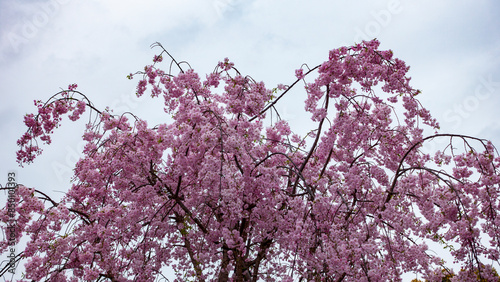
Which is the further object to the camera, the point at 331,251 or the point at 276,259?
the point at 276,259

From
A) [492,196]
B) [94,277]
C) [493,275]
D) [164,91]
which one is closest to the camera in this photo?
[493,275]

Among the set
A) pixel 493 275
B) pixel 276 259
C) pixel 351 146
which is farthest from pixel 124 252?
pixel 493 275

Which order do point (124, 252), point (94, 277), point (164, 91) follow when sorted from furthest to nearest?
point (164, 91) < point (124, 252) < point (94, 277)

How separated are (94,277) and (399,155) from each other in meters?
5.67

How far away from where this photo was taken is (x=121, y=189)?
834 cm

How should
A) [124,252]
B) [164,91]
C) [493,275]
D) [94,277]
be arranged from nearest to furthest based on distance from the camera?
[493,275]
[94,277]
[124,252]
[164,91]

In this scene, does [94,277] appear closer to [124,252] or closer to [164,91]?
[124,252]

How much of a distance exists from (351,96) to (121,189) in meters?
4.60

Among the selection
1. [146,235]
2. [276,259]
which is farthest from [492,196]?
[146,235]

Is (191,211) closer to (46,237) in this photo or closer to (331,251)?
(46,237)

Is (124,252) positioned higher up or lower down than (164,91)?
lower down

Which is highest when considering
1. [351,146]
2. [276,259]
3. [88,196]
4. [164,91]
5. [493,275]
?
[164,91]

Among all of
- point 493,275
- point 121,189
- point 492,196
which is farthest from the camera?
point 121,189

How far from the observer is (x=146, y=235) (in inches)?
299
